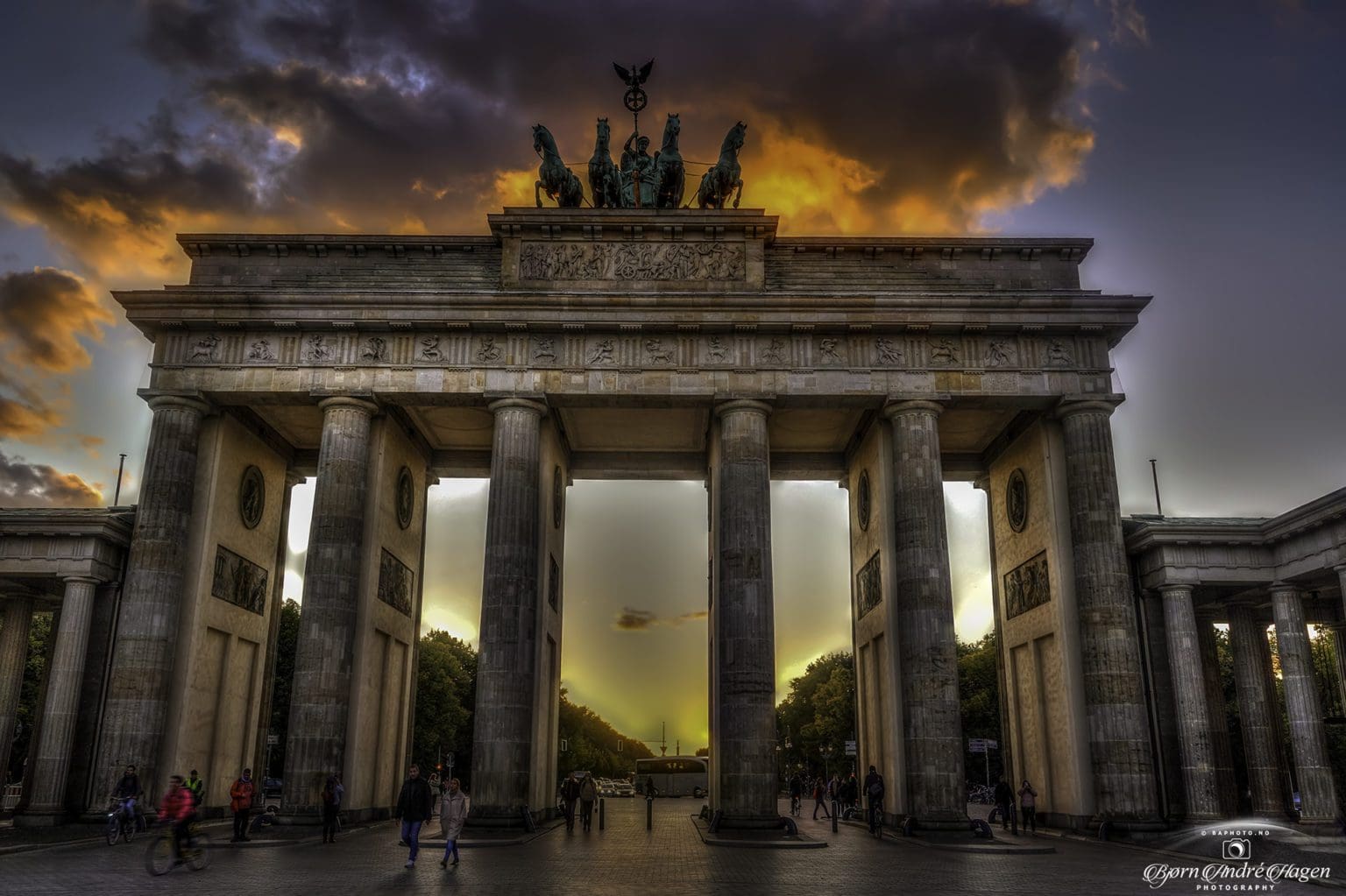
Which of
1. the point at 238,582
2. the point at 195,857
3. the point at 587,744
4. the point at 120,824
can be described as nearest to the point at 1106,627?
the point at 195,857

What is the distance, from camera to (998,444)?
34188 millimetres

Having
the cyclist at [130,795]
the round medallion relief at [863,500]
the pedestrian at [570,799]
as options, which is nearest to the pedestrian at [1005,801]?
the round medallion relief at [863,500]

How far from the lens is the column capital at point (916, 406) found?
94.1ft

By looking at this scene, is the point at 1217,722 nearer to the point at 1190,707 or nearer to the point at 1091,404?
the point at 1190,707

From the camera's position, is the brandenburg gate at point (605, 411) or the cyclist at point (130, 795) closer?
the cyclist at point (130, 795)

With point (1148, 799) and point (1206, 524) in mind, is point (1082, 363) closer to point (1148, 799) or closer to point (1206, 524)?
point (1206, 524)

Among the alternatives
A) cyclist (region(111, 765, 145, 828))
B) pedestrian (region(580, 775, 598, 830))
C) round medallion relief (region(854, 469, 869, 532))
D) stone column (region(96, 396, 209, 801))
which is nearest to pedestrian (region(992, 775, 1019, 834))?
round medallion relief (region(854, 469, 869, 532))

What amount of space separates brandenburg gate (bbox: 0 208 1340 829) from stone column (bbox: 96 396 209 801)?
2.9 inches

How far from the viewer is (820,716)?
78.1 meters

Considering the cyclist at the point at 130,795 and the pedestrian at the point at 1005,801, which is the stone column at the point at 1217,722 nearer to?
the pedestrian at the point at 1005,801

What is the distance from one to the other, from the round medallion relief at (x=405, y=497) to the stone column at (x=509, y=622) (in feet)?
19.9

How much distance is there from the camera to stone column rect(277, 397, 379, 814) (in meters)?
25.9

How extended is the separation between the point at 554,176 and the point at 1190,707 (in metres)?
24.0

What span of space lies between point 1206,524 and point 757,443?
12.8m
